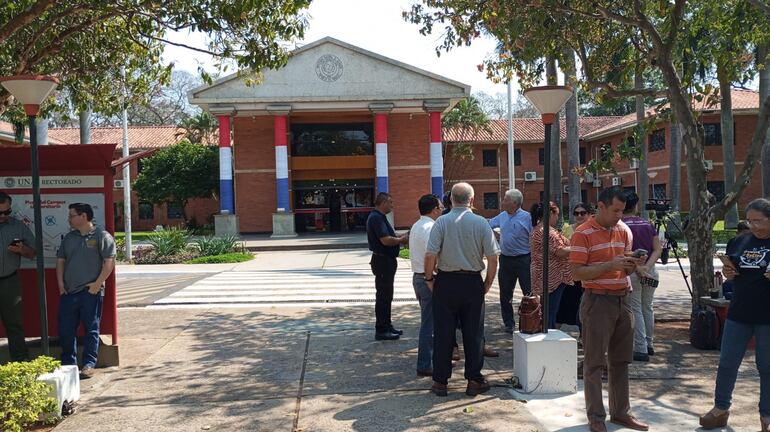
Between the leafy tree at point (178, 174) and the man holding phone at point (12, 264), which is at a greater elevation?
the leafy tree at point (178, 174)

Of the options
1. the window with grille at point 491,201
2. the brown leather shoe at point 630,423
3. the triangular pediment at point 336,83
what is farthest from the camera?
the window with grille at point 491,201

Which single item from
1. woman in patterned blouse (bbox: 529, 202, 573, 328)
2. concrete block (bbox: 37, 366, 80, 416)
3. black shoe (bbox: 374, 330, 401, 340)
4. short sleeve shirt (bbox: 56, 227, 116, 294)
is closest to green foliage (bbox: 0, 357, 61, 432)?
concrete block (bbox: 37, 366, 80, 416)

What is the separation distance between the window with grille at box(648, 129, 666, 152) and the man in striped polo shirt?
3340 cm

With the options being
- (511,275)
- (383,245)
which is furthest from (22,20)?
(511,275)

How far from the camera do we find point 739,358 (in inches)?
188

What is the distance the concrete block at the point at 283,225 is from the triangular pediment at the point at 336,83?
565 centimetres

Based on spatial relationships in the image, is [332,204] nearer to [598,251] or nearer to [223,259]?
[223,259]

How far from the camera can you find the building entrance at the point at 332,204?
3575 cm

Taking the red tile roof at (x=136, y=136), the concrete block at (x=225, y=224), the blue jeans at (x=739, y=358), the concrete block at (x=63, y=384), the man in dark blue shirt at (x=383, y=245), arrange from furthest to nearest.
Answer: the red tile roof at (x=136, y=136) < the concrete block at (x=225, y=224) < the man in dark blue shirt at (x=383, y=245) < the concrete block at (x=63, y=384) < the blue jeans at (x=739, y=358)

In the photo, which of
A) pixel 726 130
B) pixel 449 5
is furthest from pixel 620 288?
pixel 726 130

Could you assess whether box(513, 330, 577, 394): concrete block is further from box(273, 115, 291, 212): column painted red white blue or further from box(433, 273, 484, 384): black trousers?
box(273, 115, 291, 212): column painted red white blue

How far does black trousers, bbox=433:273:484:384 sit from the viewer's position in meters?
5.48

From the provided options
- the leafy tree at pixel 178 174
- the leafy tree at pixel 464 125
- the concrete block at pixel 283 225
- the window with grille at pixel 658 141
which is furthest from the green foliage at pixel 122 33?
the leafy tree at pixel 464 125

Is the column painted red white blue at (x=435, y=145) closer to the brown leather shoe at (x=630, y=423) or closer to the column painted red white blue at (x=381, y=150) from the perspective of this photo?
the column painted red white blue at (x=381, y=150)
